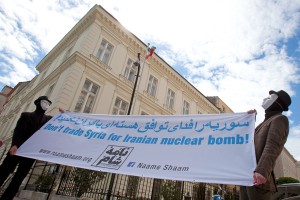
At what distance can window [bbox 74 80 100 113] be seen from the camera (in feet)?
43.8

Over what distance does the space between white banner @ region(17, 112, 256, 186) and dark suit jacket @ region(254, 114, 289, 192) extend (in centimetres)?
12

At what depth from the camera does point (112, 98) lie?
15000mm

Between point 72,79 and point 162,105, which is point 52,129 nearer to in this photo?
point 72,79

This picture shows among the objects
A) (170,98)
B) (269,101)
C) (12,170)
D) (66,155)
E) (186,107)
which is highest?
(186,107)

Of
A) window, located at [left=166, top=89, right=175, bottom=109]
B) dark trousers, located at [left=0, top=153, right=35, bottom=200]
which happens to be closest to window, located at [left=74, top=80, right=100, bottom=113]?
window, located at [left=166, top=89, right=175, bottom=109]

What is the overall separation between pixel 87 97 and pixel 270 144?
489 inches

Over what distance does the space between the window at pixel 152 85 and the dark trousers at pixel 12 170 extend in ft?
46.8

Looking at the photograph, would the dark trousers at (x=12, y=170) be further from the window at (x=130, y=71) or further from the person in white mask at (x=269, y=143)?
the window at (x=130, y=71)

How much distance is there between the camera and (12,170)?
4074 millimetres

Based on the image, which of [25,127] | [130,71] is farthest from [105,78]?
[25,127]

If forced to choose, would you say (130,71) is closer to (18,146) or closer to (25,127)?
(25,127)

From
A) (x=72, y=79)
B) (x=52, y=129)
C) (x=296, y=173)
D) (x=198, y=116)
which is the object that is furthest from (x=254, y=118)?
(x=296, y=173)

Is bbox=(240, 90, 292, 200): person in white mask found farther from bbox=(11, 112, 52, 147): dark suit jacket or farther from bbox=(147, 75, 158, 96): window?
bbox=(147, 75, 158, 96): window

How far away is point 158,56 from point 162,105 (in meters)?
4.39
